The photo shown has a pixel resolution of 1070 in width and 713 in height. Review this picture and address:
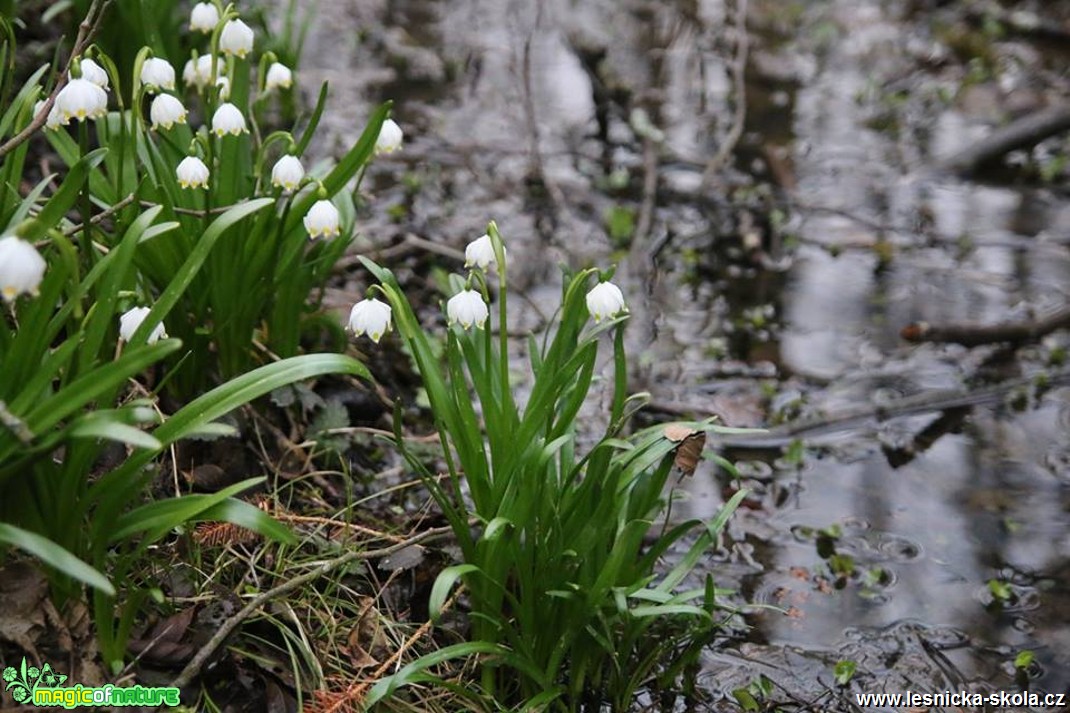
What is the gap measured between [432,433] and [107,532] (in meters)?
1.48

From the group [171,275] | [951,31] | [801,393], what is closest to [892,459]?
[801,393]

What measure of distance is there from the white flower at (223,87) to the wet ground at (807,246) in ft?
3.97

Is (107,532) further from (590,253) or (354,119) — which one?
(354,119)

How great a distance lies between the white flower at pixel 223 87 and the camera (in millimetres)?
2717

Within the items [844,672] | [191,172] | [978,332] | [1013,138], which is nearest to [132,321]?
[191,172]

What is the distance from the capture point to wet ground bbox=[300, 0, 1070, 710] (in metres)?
2.95

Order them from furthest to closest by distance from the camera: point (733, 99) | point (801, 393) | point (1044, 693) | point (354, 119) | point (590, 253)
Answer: point (733, 99)
point (354, 119)
point (590, 253)
point (801, 393)
point (1044, 693)

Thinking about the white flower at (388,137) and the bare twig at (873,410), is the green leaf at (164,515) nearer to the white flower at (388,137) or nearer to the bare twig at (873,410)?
the white flower at (388,137)

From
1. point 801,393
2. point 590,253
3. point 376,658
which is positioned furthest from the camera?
point 590,253

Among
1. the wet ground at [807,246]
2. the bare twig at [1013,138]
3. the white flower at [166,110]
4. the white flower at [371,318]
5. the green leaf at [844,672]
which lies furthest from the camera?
the bare twig at [1013,138]

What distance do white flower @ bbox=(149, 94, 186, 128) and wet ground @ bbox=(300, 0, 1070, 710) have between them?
1.55 meters

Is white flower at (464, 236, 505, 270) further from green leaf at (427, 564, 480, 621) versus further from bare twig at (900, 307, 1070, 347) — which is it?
bare twig at (900, 307, 1070, 347)

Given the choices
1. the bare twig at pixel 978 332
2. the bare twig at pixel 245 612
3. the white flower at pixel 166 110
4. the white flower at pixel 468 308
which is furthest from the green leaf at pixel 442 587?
the bare twig at pixel 978 332

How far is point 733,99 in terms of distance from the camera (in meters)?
6.28
